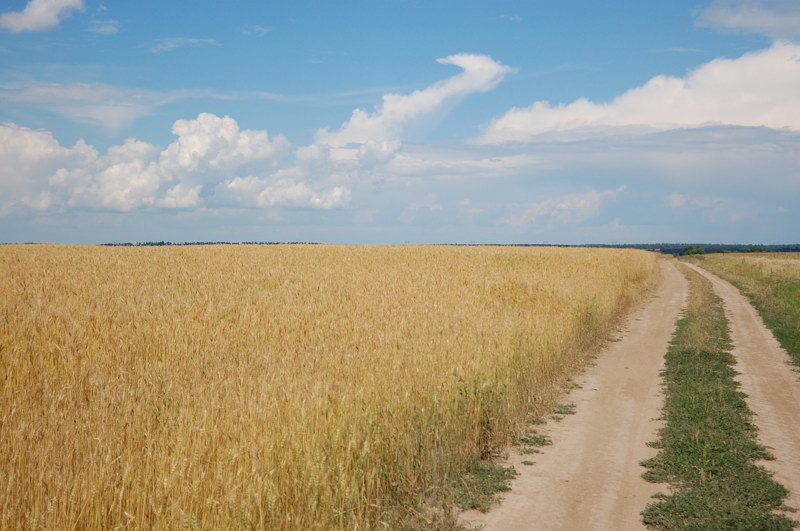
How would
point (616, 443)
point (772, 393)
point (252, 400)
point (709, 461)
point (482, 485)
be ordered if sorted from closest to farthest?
point (252, 400), point (482, 485), point (709, 461), point (616, 443), point (772, 393)

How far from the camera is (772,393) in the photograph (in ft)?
35.1

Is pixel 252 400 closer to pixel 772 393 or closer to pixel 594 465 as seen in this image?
pixel 594 465

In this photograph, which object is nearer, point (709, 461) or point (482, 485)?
point (482, 485)

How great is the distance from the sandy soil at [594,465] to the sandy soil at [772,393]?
535 mm

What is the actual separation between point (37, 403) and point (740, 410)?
10.5 meters

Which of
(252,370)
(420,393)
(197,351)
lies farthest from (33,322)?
(420,393)

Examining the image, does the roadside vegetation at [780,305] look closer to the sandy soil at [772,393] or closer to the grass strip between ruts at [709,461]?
A: the sandy soil at [772,393]

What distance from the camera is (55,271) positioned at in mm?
18859

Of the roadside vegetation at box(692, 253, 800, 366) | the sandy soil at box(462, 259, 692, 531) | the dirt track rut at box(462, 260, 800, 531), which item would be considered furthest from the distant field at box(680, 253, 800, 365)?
the sandy soil at box(462, 259, 692, 531)

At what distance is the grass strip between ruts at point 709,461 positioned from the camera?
19.0ft

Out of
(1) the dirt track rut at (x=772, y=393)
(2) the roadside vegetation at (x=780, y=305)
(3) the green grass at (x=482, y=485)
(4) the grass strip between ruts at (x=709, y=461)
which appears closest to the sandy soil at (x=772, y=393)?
(1) the dirt track rut at (x=772, y=393)

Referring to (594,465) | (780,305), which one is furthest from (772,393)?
(780,305)

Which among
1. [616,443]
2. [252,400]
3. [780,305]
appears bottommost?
[616,443]

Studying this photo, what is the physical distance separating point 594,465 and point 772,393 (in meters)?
5.89
